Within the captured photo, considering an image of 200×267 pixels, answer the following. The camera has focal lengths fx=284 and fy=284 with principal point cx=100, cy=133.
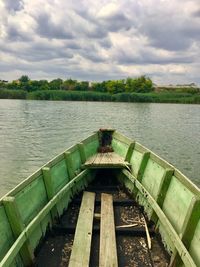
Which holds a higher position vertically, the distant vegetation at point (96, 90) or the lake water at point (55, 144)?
the lake water at point (55, 144)

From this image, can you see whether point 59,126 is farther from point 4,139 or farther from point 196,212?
point 196,212

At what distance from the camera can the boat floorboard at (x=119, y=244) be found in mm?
4086

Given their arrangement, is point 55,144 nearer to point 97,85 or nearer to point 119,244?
point 119,244

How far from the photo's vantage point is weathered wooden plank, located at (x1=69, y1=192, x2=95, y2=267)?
381cm

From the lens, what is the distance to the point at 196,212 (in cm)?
360

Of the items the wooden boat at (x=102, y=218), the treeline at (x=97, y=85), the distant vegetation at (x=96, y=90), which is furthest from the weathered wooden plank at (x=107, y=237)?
the treeline at (x=97, y=85)

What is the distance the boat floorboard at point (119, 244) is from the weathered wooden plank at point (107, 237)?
14cm

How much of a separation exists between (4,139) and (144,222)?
15.0m

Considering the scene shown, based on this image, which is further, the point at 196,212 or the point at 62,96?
the point at 62,96

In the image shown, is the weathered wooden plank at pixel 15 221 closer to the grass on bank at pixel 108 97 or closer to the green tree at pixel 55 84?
the grass on bank at pixel 108 97

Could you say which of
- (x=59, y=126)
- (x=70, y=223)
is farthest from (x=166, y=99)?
(x=70, y=223)

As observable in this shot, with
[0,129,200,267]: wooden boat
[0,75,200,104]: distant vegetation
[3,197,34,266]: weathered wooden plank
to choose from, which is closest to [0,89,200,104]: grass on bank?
[0,75,200,104]: distant vegetation

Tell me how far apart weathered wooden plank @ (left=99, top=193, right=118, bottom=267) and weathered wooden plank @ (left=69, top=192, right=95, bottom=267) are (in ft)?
0.64

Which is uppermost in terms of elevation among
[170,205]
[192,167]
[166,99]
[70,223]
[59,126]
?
[170,205]
